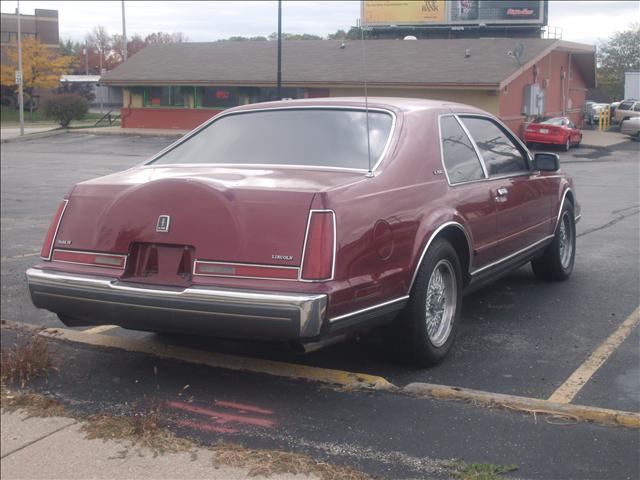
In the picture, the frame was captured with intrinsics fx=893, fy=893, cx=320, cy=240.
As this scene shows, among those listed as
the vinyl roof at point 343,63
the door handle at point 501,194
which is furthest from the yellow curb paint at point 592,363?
the vinyl roof at point 343,63

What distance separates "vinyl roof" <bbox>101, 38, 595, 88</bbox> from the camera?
13398 mm

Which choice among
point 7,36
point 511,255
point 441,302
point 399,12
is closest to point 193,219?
point 441,302

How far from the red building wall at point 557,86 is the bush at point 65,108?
3570 centimetres

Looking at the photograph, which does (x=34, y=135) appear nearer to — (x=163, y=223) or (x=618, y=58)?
(x=163, y=223)

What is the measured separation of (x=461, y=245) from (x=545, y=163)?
5.80ft

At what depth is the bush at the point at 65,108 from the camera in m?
43.6

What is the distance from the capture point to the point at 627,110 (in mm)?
5172

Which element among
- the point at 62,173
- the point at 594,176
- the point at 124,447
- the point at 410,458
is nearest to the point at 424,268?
the point at 410,458

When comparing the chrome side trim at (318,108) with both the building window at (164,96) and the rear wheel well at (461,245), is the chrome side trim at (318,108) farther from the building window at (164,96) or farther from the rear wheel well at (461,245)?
the building window at (164,96)

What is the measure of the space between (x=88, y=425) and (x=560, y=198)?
4610 mm

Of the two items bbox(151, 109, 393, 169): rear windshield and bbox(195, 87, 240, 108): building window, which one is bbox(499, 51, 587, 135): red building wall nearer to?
bbox(151, 109, 393, 169): rear windshield

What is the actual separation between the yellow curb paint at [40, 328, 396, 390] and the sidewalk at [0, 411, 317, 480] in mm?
1129

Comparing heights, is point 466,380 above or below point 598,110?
below

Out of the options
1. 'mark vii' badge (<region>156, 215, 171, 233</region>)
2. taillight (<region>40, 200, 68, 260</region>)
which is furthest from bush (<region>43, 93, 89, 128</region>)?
'mark vii' badge (<region>156, 215, 171, 233</region>)
